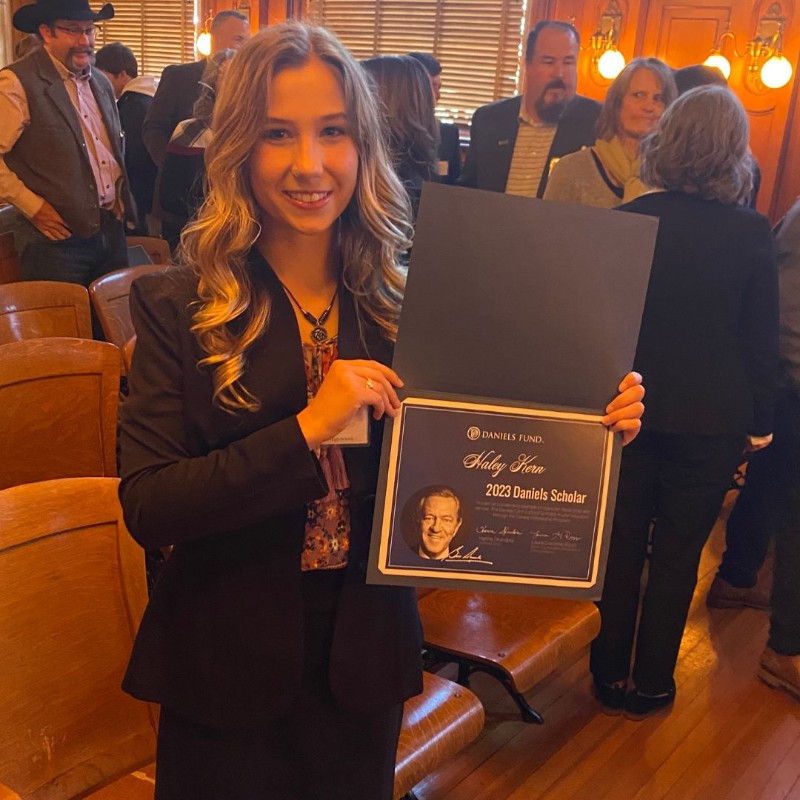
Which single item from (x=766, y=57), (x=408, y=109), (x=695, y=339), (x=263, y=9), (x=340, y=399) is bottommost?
(x=695, y=339)

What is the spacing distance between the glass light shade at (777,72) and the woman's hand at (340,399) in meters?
4.10

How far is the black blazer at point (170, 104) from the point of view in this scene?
13.4 feet

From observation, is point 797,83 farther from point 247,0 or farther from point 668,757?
point 247,0

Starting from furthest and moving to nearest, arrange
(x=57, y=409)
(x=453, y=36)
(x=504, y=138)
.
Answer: (x=453, y=36), (x=504, y=138), (x=57, y=409)

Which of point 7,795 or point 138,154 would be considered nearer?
point 7,795

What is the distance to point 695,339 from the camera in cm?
222

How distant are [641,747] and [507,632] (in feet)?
2.42

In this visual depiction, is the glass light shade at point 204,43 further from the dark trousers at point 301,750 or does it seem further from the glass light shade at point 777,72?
the dark trousers at point 301,750

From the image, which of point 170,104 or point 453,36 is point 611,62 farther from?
point 170,104

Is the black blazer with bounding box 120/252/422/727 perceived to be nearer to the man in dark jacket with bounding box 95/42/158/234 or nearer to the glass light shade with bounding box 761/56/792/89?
the man in dark jacket with bounding box 95/42/158/234

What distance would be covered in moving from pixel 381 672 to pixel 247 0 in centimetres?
669

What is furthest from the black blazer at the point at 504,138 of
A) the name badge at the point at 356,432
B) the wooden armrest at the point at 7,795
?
the wooden armrest at the point at 7,795
